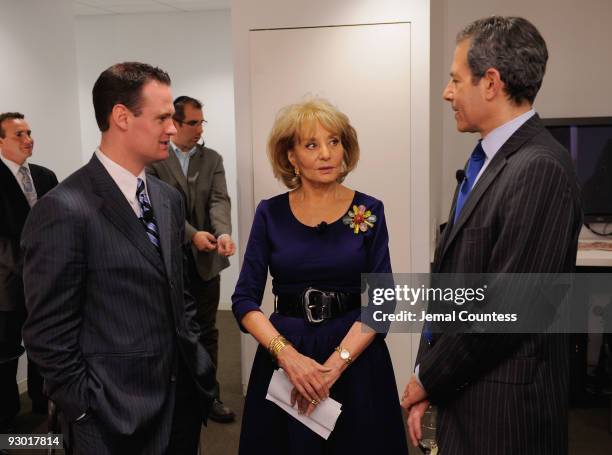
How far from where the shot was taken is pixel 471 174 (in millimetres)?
1537

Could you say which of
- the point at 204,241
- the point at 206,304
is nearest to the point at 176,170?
the point at 204,241

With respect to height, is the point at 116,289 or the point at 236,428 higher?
A: the point at 116,289

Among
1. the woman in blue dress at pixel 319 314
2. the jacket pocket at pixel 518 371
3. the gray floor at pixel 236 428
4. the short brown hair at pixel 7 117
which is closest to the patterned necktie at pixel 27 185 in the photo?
the short brown hair at pixel 7 117

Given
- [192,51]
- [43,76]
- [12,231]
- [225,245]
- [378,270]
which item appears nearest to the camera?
[378,270]

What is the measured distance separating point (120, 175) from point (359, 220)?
2.26ft

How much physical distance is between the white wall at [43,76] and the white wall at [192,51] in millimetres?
1419

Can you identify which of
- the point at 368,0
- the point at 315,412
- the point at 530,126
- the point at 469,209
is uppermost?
the point at 368,0

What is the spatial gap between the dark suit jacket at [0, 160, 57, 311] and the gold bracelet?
75.9 inches

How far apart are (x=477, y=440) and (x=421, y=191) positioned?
6.82 feet

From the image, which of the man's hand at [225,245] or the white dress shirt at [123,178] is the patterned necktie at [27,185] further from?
the white dress shirt at [123,178]

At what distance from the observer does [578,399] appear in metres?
3.54

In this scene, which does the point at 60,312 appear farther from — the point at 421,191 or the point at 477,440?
the point at 421,191

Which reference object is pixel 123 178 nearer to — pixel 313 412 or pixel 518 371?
pixel 313 412

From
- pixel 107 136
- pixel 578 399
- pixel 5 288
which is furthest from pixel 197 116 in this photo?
pixel 578 399
